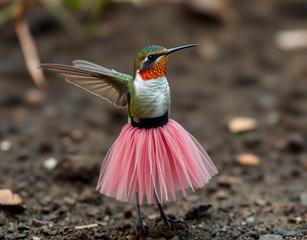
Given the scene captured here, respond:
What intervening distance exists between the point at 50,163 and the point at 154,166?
1238 mm

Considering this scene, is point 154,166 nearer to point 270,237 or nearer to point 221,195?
point 270,237

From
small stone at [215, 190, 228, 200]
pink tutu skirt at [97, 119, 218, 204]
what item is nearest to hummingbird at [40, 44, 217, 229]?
pink tutu skirt at [97, 119, 218, 204]

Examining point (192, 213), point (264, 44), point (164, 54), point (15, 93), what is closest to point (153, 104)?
point (164, 54)

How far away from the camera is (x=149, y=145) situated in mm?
2283

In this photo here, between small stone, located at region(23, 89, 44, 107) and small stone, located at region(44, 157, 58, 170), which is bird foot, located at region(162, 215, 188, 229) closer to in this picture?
small stone, located at region(44, 157, 58, 170)

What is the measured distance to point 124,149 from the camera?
233 centimetres

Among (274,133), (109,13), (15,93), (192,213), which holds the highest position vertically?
(109,13)

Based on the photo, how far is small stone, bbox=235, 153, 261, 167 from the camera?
3.54 metres

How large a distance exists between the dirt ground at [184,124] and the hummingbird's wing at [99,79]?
1.73 ft

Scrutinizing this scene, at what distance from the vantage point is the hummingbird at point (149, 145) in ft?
7.47

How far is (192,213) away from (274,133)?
1.33 meters

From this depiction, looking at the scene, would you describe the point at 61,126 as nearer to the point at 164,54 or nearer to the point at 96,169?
the point at 96,169

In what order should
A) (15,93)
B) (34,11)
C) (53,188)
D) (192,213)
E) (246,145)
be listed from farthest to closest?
(34,11)
(15,93)
(246,145)
(53,188)
(192,213)

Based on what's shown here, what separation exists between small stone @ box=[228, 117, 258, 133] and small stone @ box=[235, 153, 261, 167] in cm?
34
